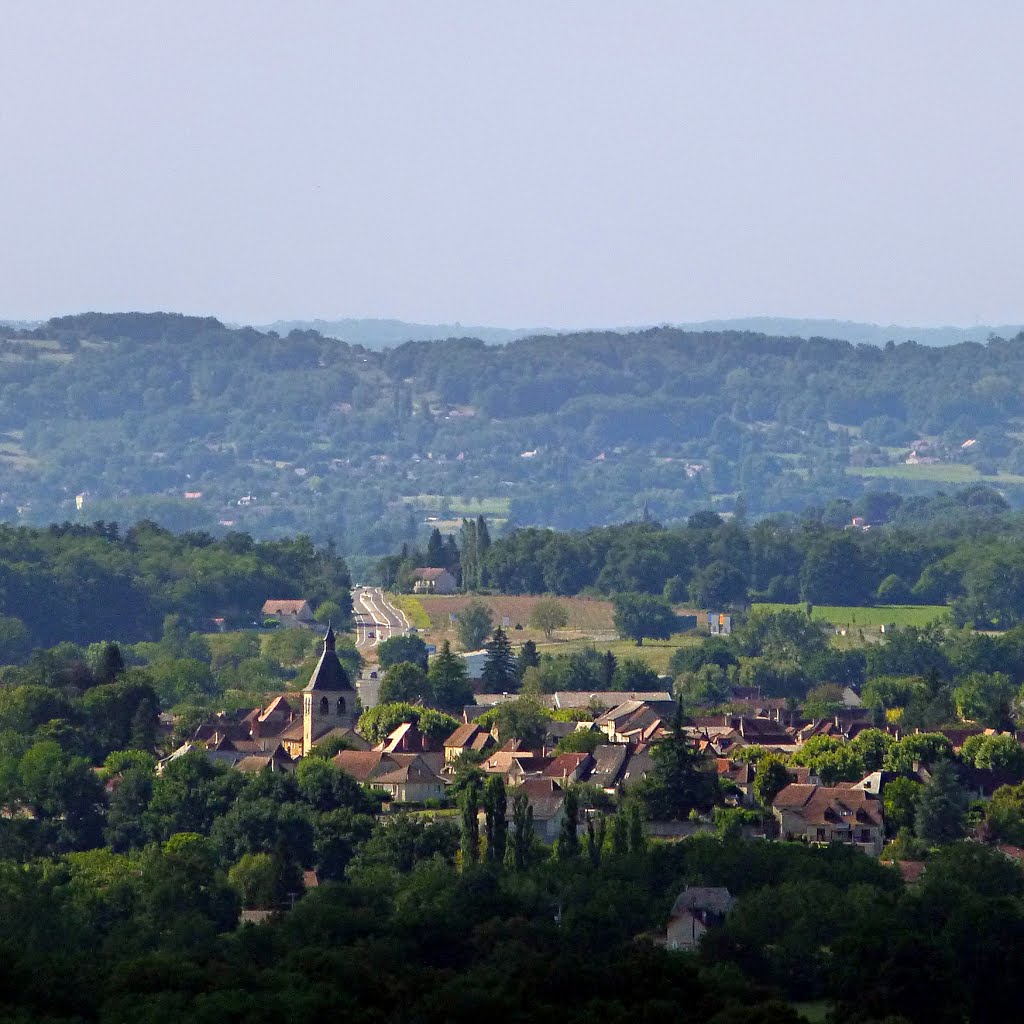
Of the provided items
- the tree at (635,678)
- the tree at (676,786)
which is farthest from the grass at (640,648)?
the tree at (676,786)

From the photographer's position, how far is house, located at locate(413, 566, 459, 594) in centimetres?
15000

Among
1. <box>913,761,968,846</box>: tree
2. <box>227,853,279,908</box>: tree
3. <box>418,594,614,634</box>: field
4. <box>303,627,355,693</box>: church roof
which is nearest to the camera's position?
<box>227,853,279,908</box>: tree

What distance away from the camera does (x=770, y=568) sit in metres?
163

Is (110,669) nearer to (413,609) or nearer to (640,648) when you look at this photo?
(640,648)

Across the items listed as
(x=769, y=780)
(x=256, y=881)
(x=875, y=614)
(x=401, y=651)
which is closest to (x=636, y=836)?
(x=256, y=881)

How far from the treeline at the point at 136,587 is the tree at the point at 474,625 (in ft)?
21.8

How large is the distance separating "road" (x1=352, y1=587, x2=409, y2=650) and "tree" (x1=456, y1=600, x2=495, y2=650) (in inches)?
88.0

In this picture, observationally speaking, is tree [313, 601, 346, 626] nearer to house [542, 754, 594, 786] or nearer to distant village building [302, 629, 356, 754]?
distant village building [302, 629, 356, 754]

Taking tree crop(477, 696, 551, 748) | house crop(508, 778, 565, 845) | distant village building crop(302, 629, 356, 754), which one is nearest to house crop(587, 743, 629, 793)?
house crop(508, 778, 565, 845)

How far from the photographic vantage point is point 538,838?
232 ft

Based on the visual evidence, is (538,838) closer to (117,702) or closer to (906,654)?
(117,702)

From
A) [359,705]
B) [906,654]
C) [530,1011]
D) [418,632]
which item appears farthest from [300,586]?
[530,1011]

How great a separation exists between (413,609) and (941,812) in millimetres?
68822

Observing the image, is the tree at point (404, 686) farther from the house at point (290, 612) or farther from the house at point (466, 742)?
the house at point (290, 612)
